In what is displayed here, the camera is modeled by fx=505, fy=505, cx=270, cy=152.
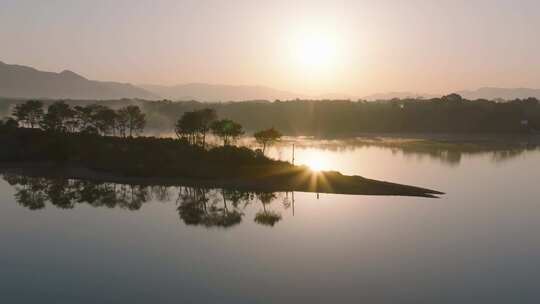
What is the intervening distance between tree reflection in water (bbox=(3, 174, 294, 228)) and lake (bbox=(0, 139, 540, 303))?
0.72 ft

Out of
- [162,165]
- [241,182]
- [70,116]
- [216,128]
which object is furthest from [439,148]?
[70,116]

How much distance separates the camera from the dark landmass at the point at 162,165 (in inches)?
2594

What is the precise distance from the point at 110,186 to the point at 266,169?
68.8ft

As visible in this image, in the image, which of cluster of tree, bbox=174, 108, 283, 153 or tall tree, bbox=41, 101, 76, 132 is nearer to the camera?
cluster of tree, bbox=174, 108, 283, 153

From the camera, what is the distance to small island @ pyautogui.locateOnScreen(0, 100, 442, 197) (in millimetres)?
66000

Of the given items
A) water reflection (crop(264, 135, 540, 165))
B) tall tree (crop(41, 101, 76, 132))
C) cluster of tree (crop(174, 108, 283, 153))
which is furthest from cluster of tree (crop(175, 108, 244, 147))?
tall tree (crop(41, 101, 76, 132))

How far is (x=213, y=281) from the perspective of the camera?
3081 centimetres

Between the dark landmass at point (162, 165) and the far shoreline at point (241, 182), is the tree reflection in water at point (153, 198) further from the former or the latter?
the dark landmass at point (162, 165)

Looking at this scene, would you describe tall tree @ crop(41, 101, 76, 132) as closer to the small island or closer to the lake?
the small island

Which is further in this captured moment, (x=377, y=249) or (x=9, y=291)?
(x=377, y=249)

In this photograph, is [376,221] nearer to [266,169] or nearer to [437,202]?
[437,202]

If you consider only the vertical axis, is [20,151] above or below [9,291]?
above

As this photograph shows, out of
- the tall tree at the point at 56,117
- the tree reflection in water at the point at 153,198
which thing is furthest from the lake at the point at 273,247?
the tall tree at the point at 56,117

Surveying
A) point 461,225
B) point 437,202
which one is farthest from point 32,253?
point 437,202
